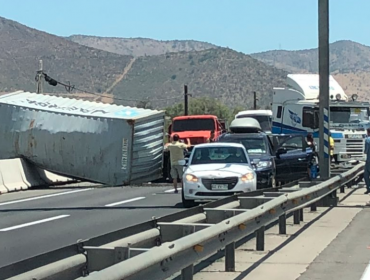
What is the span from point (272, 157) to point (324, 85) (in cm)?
271

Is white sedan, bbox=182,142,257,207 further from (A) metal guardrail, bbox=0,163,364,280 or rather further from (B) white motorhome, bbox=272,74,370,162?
(B) white motorhome, bbox=272,74,370,162

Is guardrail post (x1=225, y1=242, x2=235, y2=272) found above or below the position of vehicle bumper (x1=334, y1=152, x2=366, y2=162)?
below

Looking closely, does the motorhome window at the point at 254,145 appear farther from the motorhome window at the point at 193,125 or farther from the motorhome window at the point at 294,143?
the motorhome window at the point at 193,125

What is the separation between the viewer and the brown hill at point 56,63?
12569cm

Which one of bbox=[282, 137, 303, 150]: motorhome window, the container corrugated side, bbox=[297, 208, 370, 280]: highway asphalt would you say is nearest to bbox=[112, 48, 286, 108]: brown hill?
bbox=[282, 137, 303, 150]: motorhome window

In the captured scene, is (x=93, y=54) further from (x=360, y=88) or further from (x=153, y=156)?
(x=153, y=156)

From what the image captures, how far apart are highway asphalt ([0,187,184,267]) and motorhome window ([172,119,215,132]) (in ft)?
27.5

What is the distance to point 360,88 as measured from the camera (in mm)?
185500

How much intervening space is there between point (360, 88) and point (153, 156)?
542ft

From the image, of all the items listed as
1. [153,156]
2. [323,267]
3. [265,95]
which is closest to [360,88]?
[265,95]

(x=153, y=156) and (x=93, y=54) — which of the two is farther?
(x=93, y=54)

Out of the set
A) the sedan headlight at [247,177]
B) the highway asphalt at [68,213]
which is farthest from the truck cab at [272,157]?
the highway asphalt at [68,213]

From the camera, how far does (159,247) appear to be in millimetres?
6621

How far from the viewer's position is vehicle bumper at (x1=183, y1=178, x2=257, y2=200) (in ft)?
58.6
